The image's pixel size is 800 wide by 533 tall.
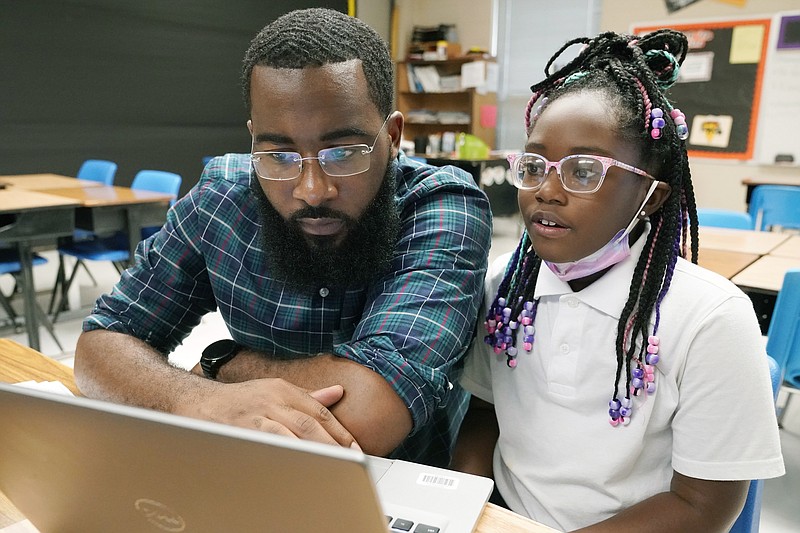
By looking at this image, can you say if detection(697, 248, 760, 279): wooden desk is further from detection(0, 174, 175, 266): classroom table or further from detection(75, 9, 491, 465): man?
detection(0, 174, 175, 266): classroom table

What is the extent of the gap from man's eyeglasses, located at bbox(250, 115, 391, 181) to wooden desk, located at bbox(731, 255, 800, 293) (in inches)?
62.2

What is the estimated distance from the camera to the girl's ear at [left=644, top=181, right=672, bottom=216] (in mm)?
1006

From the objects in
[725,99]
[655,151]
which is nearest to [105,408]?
[655,151]

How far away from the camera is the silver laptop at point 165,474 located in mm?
444

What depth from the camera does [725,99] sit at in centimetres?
587

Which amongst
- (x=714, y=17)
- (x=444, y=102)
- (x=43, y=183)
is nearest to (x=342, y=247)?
(x=43, y=183)

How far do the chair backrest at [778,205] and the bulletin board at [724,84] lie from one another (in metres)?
1.89

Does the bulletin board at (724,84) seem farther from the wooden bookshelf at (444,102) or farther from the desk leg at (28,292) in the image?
the desk leg at (28,292)

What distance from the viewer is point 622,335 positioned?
98 centimetres

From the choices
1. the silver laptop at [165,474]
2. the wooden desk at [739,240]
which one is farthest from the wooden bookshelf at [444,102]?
the silver laptop at [165,474]

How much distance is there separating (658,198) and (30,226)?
3.05 meters

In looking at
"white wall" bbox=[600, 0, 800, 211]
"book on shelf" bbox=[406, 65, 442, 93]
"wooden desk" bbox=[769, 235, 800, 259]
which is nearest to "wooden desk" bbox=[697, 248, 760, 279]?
"wooden desk" bbox=[769, 235, 800, 259]

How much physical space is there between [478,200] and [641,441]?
534 millimetres

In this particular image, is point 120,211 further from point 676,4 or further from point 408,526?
point 676,4
